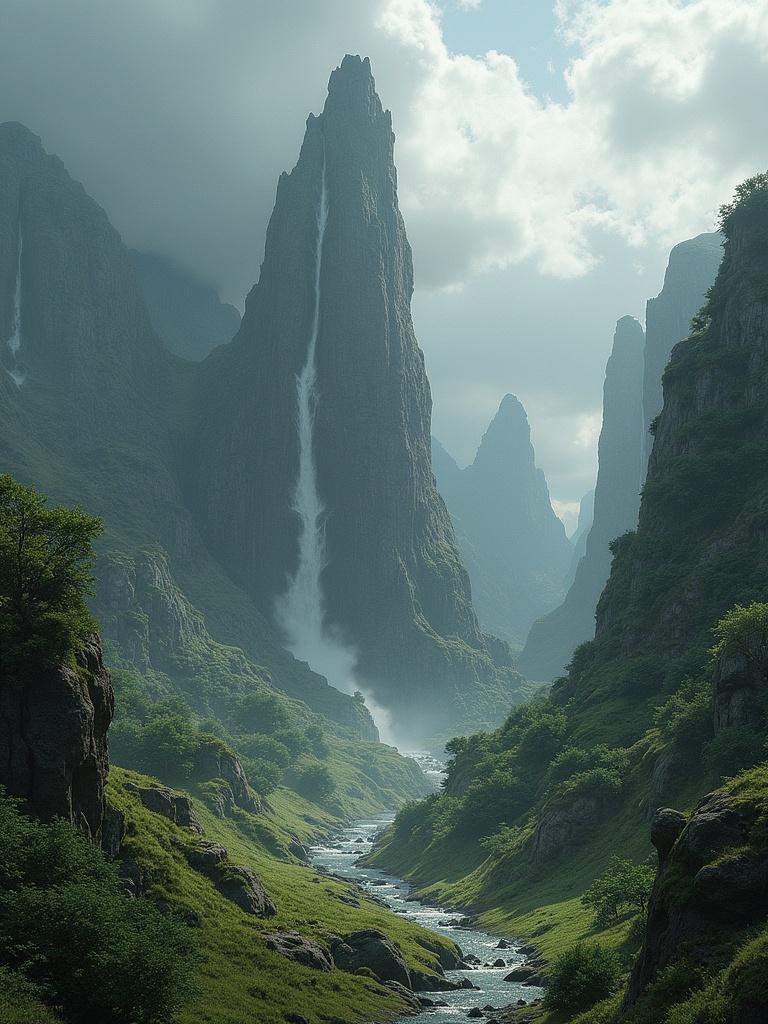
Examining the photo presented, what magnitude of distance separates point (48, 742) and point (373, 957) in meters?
37.8

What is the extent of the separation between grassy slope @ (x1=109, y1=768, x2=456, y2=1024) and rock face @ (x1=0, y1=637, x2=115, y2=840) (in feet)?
40.8

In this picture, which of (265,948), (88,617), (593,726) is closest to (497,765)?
(593,726)

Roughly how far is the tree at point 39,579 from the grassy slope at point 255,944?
2027 cm

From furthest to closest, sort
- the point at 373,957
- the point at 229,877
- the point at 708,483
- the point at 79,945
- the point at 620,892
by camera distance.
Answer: the point at 708,483, the point at 229,877, the point at 620,892, the point at 373,957, the point at 79,945

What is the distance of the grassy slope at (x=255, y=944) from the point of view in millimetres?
63031

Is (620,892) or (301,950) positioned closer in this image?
(301,950)

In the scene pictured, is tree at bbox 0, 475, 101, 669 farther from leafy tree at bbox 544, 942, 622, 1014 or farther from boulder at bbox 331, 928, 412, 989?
leafy tree at bbox 544, 942, 622, 1014

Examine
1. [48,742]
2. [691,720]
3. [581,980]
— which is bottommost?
[581,980]

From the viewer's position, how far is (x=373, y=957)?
270 ft

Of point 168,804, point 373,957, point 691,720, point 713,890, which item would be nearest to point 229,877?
point 168,804

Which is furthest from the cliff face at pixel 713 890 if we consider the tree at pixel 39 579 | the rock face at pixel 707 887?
the tree at pixel 39 579

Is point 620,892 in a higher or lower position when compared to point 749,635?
lower

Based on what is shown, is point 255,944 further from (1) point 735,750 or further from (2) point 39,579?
(1) point 735,750

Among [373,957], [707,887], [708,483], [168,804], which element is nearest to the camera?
[707,887]
